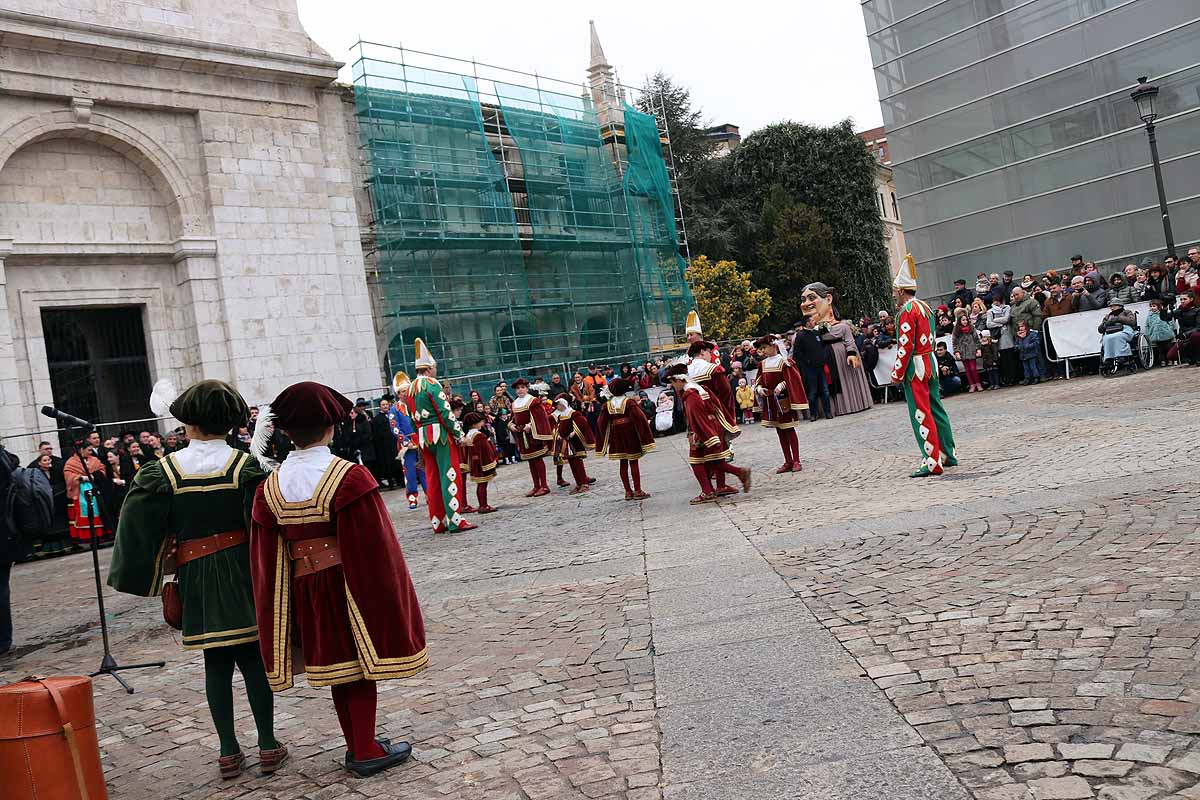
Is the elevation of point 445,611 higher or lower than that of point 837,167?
lower

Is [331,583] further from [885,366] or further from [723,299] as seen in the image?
[723,299]

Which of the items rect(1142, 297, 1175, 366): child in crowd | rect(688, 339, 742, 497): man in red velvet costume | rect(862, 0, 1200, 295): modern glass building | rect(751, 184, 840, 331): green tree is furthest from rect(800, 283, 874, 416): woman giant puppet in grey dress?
rect(751, 184, 840, 331): green tree

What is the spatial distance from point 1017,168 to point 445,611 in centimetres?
2493

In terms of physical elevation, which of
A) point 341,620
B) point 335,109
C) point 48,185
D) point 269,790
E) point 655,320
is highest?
point 335,109

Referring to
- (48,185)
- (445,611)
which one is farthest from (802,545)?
(48,185)

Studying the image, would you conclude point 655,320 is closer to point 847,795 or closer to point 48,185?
point 48,185

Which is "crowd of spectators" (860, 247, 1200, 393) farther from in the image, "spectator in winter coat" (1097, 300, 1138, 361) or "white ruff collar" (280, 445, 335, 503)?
"white ruff collar" (280, 445, 335, 503)

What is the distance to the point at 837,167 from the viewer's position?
49.6 m

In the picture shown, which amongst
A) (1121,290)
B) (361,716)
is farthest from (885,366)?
(361,716)

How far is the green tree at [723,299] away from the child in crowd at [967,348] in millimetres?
21821

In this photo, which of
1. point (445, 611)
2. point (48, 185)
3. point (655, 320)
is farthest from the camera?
point (655, 320)

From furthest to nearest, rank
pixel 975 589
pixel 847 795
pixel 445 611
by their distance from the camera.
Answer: pixel 445 611 → pixel 975 589 → pixel 847 795

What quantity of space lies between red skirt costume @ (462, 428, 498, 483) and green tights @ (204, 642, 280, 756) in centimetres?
899

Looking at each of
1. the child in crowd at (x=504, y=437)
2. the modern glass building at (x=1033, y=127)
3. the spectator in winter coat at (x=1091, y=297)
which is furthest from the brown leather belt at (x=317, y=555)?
the modern glass building at (x=1033, y=127)
